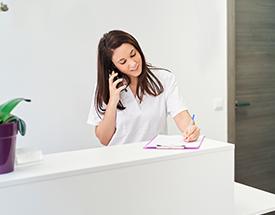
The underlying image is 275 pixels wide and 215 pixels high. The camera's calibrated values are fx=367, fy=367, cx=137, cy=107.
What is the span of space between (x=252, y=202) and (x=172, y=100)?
2.17ft

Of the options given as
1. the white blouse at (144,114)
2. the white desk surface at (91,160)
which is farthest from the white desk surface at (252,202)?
the white blouse at (144,114)

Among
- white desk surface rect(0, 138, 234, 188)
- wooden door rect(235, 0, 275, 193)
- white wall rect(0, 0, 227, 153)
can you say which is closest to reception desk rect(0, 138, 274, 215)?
white desk surface rect(0, 138, 234, 188)

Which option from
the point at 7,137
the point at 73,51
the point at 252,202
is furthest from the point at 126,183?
the point at 73,51

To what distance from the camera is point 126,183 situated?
117 centimetres

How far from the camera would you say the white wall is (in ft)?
7.15

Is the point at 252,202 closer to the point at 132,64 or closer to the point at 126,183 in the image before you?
the point at 126,183

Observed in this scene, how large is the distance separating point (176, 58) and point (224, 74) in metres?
0.52

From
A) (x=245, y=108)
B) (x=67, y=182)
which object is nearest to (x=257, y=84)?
(x=245, y=108)

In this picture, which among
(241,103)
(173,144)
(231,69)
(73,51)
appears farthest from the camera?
(241,103)

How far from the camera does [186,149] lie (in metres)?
1.31

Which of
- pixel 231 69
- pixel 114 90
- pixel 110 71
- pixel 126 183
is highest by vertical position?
pixel 231 69

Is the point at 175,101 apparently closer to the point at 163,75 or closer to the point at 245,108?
the point at 163,75

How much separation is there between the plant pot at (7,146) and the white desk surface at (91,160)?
0.9 inches

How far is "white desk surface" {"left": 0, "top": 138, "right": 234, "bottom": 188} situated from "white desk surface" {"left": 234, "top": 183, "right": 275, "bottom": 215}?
0.97 feet
